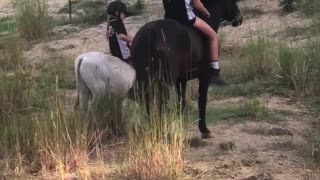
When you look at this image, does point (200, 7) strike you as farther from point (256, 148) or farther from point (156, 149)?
point (156, 149)

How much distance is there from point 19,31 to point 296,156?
27.8 feet

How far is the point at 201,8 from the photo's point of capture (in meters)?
6.64

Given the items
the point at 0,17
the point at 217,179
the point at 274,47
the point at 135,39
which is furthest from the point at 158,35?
the point at 0,17

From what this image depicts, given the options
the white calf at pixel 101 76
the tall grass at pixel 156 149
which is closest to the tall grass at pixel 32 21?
the white calf at pixel 101 76

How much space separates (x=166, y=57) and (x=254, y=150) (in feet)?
4.13

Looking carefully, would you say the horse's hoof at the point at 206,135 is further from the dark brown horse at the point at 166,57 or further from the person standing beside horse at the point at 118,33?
the person standing beside horse at the point at 118,33

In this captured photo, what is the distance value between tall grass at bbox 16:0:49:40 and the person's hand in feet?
22.9

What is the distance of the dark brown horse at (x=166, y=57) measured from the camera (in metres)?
6.17

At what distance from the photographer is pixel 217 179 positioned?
5336 mm

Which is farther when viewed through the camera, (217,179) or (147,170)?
(217,179)

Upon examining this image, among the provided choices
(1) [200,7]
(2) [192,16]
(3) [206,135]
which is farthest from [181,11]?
(3) [206,135]

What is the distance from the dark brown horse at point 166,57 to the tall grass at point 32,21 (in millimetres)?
7056

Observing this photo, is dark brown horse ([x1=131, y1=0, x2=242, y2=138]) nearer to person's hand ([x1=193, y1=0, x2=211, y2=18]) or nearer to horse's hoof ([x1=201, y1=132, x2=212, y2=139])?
horse's hoof ([x1=201, y1=132, x2=212, y2=139])

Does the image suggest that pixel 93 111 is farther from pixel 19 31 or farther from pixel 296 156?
pixel 19 31
